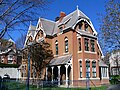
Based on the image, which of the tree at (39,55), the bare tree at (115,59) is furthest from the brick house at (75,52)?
the bare tree at (115,59)

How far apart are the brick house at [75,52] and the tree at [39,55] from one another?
1064 millimetres

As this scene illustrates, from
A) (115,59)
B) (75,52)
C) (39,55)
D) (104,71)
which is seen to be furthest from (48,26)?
(115,59)

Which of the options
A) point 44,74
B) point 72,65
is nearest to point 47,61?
point 44,74

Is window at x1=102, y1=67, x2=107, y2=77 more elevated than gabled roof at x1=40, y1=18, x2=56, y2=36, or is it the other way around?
gabled roof at x1=40, y1=18, x2=56, y2=36

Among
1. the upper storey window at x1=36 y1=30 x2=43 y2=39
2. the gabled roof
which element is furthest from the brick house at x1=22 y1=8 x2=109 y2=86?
the upper storey window at x1=36 y1=30 x2=43 y2=39

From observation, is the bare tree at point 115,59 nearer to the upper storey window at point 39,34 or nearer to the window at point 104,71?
the window at point 104,71

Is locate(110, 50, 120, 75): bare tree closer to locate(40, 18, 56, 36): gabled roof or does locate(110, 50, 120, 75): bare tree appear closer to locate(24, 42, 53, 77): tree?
locate(24, 42, 53, 77): tree

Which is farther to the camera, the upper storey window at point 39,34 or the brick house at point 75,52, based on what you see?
the upper storey window at point 39,34

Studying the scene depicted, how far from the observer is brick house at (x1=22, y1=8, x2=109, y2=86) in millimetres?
29094

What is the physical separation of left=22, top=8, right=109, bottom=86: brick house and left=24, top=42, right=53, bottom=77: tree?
1.06 m

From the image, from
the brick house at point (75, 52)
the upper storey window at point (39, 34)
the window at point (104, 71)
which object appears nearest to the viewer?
the brick house at point (75, 52)

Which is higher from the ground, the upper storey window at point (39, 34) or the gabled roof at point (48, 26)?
the gabled roof at point (48, 26)

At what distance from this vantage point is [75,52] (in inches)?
1171

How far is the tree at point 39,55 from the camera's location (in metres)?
30.7
